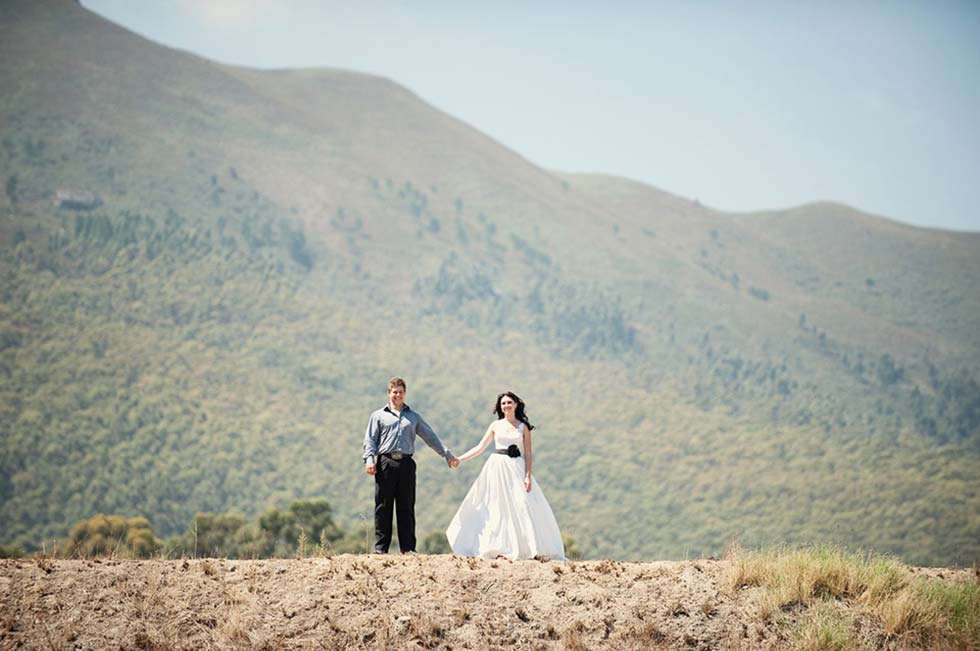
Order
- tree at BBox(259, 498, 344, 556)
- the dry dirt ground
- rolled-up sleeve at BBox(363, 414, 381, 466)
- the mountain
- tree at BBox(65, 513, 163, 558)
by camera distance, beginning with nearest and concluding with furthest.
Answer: the dry dirt ground, rolled-up sleeve at BBox(363, 414, 381, 466), tree at BBox(65, 513, 163, 558), tree at BBox(259, 498, 344, 556), the mountain

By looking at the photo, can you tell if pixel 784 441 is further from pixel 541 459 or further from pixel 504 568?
pixel 504 568

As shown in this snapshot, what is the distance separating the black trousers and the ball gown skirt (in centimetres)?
62

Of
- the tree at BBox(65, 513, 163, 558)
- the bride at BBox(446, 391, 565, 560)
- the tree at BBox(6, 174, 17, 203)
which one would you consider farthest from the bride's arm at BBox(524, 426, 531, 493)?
the tree at BBox(6, 174, 17, 203)

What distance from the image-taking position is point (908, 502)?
113 metres

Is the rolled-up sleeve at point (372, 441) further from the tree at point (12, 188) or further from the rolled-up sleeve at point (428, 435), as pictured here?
the tree at point (12, 188)

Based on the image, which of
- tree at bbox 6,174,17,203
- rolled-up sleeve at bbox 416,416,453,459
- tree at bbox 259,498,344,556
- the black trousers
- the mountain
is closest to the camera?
the black trousers

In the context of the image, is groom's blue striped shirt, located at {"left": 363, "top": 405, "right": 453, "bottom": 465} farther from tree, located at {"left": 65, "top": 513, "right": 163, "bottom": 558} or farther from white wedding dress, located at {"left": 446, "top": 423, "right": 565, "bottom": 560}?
tree, located at {"left": 65, "top": 513, "right": 163, "bottom": 558}

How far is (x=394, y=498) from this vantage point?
50.2 feet

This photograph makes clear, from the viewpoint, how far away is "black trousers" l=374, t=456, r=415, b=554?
1511 cm

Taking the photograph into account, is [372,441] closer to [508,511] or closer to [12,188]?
[508,511]

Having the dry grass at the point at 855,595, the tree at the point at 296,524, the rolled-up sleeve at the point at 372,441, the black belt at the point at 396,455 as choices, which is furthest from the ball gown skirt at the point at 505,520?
the tree at the point at 296,524

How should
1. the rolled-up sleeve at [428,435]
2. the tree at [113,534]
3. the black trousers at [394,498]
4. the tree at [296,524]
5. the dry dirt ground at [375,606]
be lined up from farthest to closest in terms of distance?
the tree at [296,524] → the tree at [113,534] → the rolled-up sleeve at [428,435] → the black trousers at [394,498] → the dry dirt ground at [375,606]

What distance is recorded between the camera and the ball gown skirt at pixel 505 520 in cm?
1513

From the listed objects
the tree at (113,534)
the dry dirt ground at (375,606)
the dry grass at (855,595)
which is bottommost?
the tree at (113,534)
